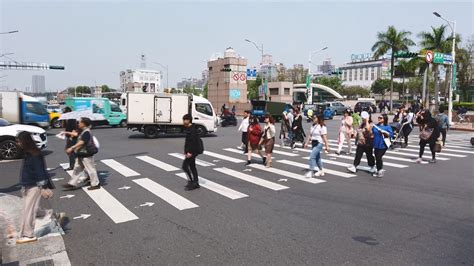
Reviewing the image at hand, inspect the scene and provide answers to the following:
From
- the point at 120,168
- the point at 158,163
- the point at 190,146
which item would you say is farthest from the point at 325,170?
the point at 120,168

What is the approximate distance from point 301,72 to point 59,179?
9410 cm

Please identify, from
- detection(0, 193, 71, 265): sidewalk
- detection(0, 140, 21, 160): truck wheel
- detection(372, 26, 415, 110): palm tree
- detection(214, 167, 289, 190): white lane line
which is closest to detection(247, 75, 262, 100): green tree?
detection(372, 26, 415, 110): palm tree

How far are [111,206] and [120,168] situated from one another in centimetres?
421

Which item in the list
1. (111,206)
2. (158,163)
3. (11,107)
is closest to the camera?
(111,206)

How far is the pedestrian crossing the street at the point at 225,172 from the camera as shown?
7586 millimetres

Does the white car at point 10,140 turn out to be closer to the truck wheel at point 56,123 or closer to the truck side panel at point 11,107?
the truck side panel at point 11,107

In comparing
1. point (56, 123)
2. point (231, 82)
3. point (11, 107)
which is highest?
point (231, 82)

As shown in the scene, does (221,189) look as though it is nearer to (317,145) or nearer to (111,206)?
(111,206)

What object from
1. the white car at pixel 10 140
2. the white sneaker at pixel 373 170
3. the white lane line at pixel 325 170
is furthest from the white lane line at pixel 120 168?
the white sneaker at pixel 373 170

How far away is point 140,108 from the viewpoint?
19.9 meters

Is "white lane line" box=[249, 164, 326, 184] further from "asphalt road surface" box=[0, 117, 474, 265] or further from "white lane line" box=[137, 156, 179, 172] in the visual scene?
"white lane line" box=[137, 156, 179, 172]

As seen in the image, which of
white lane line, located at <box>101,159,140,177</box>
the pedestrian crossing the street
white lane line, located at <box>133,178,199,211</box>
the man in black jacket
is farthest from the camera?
white lane line, located at <box>101,159,140,177</box>

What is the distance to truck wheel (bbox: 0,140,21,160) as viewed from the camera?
12.4 m

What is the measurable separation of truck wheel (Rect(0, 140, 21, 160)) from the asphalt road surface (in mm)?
1511
